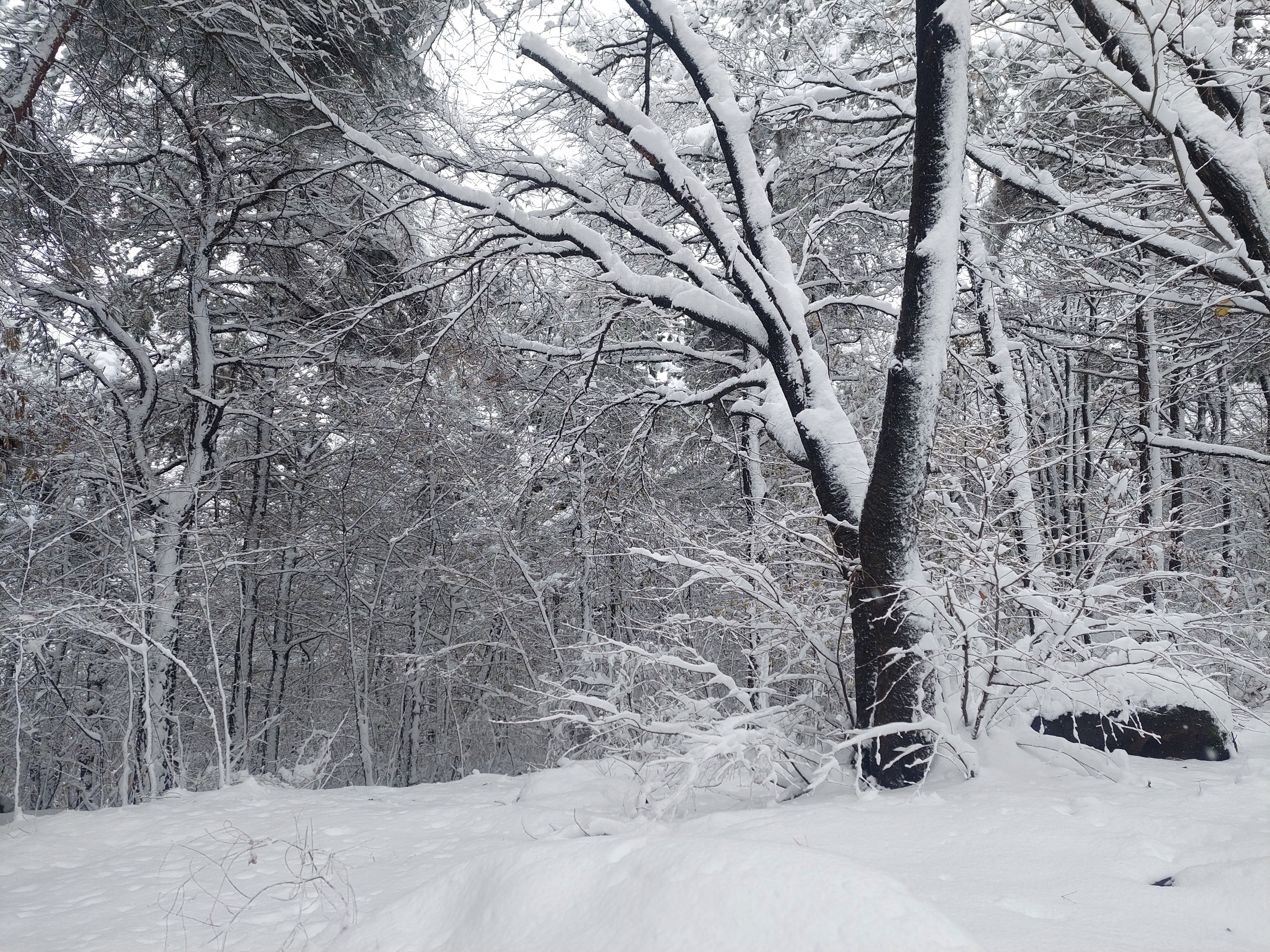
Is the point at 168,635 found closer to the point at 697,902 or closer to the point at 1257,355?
the point at 697,902

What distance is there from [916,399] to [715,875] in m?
2.80

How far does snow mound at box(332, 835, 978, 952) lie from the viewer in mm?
1629

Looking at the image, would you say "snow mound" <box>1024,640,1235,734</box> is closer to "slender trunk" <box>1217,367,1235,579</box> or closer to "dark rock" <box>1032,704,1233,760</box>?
"dark rock" <box>1032,704,1233,760</box>

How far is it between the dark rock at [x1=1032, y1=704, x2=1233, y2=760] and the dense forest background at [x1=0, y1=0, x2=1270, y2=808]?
0.88 feet

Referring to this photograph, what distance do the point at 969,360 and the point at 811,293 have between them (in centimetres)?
496

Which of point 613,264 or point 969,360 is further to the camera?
point 969,360

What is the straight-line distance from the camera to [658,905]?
186 centimetres

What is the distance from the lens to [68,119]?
573 cm

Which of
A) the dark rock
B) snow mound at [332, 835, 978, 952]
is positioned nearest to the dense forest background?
the dark rock

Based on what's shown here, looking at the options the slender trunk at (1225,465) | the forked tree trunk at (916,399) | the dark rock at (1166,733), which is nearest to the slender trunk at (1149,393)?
the slender trunk at (1225,465)

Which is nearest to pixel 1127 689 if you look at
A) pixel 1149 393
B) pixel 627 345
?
pixel 627 345

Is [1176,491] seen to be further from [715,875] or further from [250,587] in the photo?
[250,587]

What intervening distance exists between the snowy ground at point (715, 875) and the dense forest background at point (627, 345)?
20.4 inches

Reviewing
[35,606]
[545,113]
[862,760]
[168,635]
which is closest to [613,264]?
[545,113]
